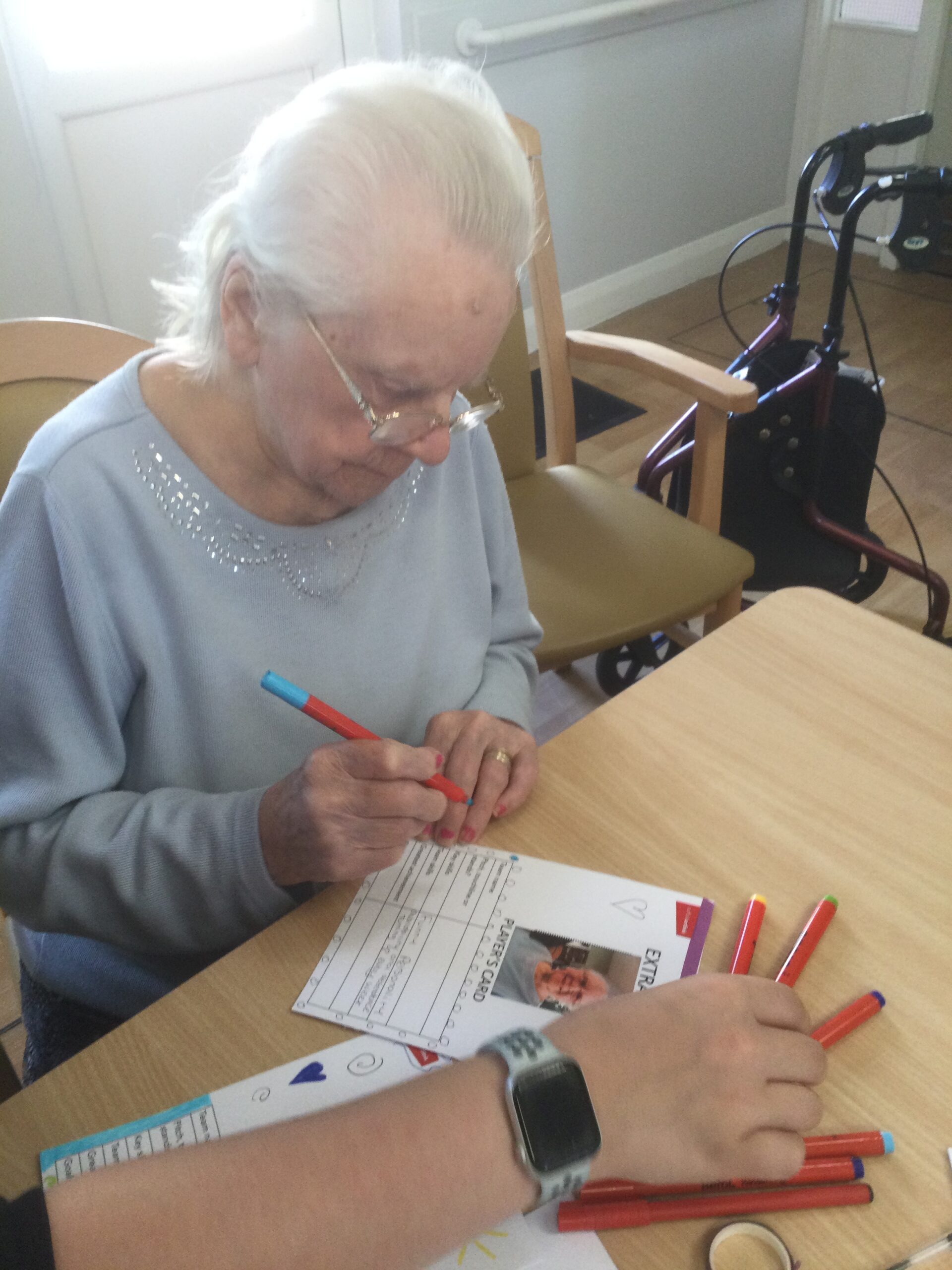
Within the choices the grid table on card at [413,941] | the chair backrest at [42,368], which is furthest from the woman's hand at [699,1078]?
the chair backrest at [42,368]

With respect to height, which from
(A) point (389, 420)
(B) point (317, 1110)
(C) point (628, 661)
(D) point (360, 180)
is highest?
(D) point (360, 180)

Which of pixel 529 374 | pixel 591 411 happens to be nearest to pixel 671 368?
pixel 529 374

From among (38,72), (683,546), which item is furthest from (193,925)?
(38,72)

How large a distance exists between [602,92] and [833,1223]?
3.50 meters

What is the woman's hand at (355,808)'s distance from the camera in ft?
2.49

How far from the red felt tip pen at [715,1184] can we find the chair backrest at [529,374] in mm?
1378

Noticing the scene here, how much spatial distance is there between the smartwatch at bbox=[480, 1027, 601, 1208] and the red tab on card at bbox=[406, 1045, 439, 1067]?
3.4 inches

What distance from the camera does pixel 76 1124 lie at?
25.0 inches

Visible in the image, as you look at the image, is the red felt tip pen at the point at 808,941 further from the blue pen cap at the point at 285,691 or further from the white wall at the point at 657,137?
the white wall at the point at 657,137

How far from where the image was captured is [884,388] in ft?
10.8

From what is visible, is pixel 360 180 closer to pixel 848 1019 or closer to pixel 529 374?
pixel 848 1019

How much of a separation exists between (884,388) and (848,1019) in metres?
3.03

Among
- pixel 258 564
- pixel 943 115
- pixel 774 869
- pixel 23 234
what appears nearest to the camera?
pixel 774 869

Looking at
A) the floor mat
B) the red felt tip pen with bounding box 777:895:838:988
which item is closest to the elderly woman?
the red felt tip pen with bounding box 777:895:838:988
